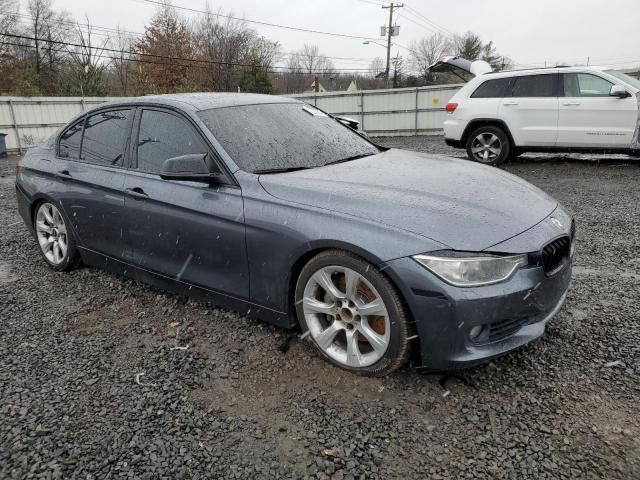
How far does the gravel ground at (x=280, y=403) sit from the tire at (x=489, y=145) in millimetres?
6122

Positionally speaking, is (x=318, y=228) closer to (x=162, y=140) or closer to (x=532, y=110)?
(x=162, y=140)

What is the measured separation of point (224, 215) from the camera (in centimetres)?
293

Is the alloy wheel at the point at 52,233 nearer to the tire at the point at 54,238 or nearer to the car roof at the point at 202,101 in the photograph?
the tire at the point at 54,238

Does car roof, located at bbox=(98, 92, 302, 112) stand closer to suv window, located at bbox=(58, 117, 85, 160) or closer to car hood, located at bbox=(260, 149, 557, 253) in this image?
suv window, located at bbox=(58, 117, 85, 160)

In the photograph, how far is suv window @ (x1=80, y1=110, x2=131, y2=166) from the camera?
3711 mm

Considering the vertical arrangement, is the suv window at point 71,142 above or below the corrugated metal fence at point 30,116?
below

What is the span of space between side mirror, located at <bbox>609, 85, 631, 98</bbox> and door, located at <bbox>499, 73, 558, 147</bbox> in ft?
2.94

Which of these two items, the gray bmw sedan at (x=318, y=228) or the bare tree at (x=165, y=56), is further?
the bare tree at (x=165, y=56)

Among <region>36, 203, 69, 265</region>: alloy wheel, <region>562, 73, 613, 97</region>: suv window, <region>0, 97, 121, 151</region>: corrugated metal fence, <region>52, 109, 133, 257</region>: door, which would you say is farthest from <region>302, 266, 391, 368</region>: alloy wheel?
<region>0, 97, 121, 151</region>: corrugated metal fence

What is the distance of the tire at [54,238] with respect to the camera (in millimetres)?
4215

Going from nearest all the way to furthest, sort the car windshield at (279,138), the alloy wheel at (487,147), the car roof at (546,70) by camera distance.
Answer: the car windshield at (279,138) < the car roof at (546,70) < the alloy wheel at (487,147)

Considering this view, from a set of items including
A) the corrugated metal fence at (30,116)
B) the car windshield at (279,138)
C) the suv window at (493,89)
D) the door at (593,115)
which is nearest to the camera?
the car windshield at (279,138)

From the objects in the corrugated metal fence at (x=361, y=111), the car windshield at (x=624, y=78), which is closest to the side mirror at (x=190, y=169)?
the car windshield at (x=624, y=78)

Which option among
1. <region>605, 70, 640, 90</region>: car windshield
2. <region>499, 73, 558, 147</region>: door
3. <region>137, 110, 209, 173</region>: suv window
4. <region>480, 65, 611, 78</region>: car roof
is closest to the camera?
<region>137, 110, 209, 173</region>: suv window
